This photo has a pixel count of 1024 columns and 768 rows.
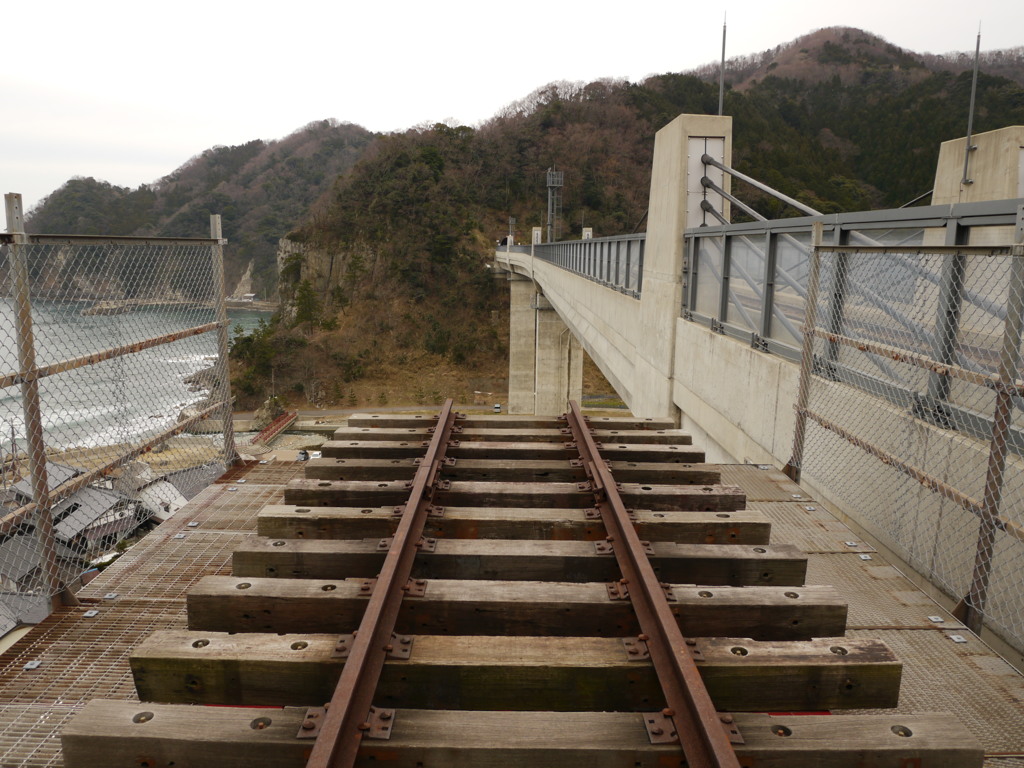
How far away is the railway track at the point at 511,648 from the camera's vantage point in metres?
2.40

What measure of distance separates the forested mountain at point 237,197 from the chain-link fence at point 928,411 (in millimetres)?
94329

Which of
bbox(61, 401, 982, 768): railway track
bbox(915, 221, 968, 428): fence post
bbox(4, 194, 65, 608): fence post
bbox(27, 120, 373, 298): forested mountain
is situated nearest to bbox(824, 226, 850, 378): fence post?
bbox(915, 221, 968, 428): fence post

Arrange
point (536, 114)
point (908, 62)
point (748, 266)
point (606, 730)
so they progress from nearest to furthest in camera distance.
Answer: point (606, 730)
point (748, 266)
point (536, 114)
point (908, 62)

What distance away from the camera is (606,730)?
2467mm

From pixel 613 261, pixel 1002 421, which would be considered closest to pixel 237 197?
pixel 613 261

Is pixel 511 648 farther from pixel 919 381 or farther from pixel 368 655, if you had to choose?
pixel 919 381

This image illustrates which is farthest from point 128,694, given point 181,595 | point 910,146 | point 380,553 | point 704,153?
point 910,146

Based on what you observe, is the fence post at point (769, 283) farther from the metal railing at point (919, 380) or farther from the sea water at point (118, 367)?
the sea water at point (118, 367)

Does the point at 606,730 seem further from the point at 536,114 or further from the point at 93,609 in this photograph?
the point at 536,114

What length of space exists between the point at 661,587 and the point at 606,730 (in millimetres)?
981

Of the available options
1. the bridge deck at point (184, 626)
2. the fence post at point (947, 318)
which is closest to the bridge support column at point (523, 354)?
the bridge deck at point (184, 626)

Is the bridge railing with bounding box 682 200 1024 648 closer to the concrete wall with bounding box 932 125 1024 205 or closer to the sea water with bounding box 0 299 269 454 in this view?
the sea water with bounding box 0 299 269 454

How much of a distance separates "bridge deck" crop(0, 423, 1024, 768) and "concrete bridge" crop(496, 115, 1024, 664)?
1.01 feet

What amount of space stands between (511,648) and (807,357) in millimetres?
3920
